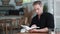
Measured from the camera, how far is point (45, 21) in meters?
3.09

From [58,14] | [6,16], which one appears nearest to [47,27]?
[58,14]

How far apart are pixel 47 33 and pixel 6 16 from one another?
35.4 inches

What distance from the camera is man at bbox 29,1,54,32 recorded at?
9.98 ft

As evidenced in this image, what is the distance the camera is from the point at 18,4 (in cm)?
338

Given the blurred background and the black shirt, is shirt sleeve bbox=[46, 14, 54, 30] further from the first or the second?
the blurred background

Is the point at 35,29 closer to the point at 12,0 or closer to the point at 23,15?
the point at 23,15

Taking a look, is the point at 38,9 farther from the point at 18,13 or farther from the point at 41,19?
the point at 18,13

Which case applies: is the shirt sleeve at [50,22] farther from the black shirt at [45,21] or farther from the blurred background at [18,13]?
the blurred background at [18,13]

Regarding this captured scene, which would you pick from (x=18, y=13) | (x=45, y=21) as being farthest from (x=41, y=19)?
(x=18, y=13)

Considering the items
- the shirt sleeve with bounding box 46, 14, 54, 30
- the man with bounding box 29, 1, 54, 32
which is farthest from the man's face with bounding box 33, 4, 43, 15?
the shirt sleeve with bounding box 46, 14, 54, 30

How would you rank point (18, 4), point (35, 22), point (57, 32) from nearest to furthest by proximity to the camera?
point (57, 32) → point (35, 22) → point (18, 4)

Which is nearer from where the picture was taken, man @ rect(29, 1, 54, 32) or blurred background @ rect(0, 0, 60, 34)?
man @ rect(29, 1, 54, 32)

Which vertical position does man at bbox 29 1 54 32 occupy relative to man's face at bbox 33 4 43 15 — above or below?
below

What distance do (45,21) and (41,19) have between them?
0.09m
